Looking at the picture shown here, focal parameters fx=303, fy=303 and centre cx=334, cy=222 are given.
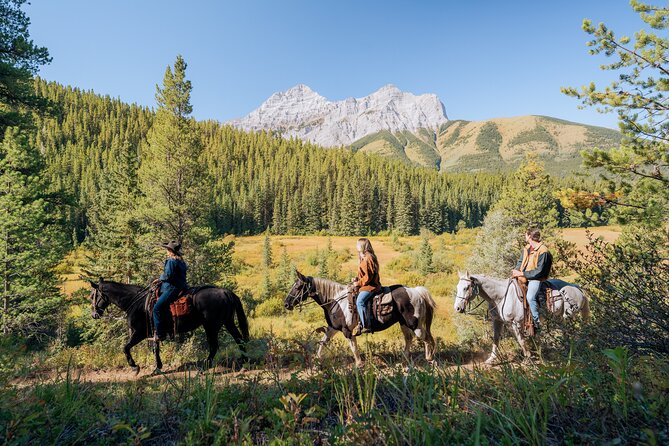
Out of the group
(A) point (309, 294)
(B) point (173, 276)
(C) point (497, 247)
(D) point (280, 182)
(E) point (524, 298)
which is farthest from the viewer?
(D) point (280, 182)

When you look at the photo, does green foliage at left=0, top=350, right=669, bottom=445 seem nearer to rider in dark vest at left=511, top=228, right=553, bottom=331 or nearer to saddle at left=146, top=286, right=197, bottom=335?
rider in dark vest at left=511, top=228, right=553, bottom=331

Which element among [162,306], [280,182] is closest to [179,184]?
[162,306]

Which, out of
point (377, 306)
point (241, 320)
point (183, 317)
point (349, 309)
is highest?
point (377, 306)

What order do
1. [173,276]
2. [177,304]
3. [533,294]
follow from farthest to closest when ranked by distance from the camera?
1. [177,304]
2. [173,276]
3. [533,294]

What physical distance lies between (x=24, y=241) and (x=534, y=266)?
19236 mm

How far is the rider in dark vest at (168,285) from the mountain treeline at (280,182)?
6208cm

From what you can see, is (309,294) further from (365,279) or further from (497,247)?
(497,247)

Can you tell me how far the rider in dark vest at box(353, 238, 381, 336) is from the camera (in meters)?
7.55

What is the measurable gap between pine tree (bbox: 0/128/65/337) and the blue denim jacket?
8134mm

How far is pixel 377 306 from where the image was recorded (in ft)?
25.5

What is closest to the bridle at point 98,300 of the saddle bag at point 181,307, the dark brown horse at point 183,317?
the dark brown horse at point 183,317

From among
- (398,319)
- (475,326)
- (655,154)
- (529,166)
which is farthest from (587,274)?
(529,166)

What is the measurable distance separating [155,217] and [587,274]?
1302 cm

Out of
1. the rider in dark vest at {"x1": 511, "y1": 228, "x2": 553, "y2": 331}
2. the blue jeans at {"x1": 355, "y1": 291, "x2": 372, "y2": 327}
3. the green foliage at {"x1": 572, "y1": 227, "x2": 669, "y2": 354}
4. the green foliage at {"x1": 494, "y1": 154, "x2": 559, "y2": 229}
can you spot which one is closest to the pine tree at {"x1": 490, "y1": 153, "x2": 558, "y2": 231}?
the green foliage at {"x1": 494, "y1": 154, "x2": 559, "y2": 229}
